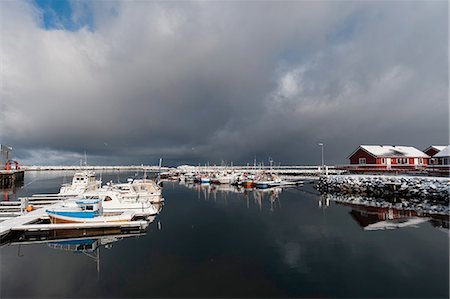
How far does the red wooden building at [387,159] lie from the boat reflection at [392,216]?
22073 millimetres

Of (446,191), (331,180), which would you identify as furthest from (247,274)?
(331,180)

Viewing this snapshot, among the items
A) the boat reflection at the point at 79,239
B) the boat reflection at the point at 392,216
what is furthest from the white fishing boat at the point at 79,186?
the boat reflection at the point at 392,216

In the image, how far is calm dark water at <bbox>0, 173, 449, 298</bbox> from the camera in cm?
1081

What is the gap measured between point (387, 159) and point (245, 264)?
48587mm

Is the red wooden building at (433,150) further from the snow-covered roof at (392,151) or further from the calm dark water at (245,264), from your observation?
the calm dark water at (245,264)

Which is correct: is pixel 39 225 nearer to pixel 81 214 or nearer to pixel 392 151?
pixel 81 214

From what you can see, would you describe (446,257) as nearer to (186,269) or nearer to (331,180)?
(186,269)

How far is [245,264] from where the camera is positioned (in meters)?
13.4

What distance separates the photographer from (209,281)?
11.5 m

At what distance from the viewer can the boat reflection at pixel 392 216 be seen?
20.6 meters

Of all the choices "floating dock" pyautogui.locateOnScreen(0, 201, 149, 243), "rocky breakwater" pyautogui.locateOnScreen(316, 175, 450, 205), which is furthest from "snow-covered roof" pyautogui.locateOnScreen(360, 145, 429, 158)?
"floating dock" pyautogui.locateOnScreen(0, 201, 149, 243)

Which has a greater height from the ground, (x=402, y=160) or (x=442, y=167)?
(x=402, y=160)

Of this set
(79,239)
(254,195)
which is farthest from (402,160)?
(79,239)

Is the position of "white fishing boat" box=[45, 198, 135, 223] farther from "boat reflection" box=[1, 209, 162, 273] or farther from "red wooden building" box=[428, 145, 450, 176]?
"red wooden building" box=[428, 145, 450, 176]
